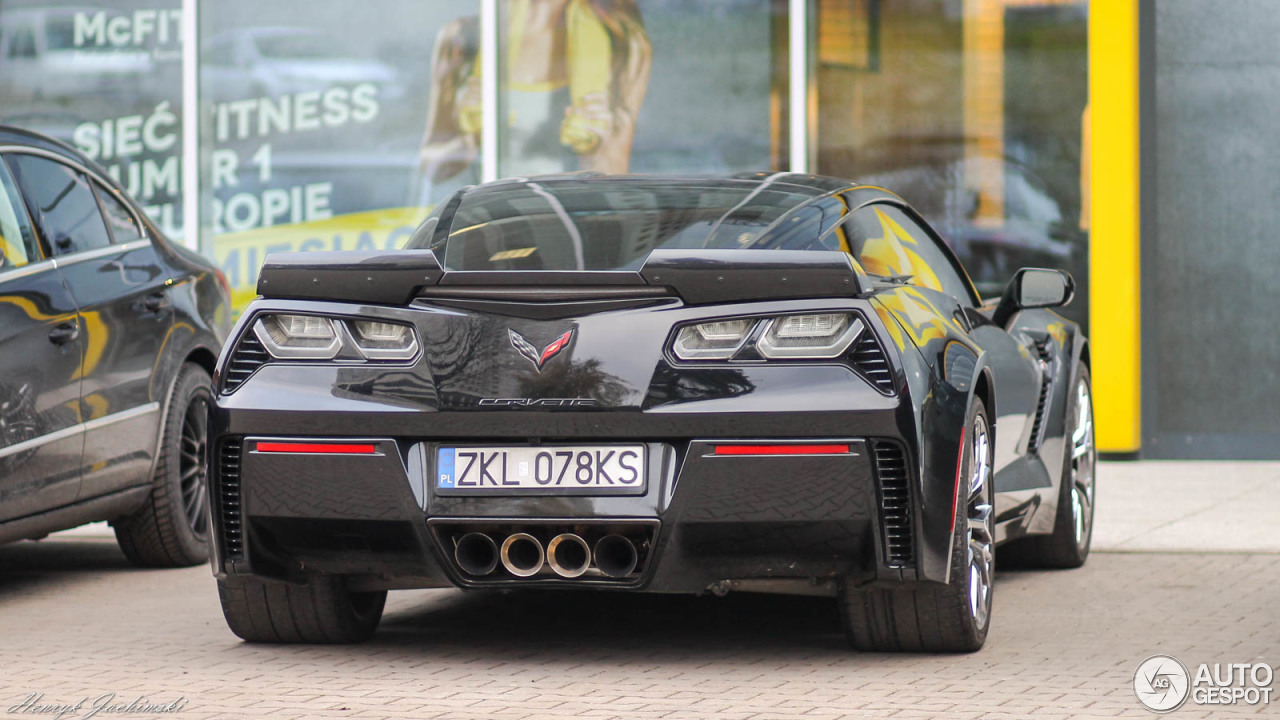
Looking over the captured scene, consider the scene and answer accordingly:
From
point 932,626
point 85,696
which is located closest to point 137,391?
point 85,696

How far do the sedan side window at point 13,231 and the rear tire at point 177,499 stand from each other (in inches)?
37.7

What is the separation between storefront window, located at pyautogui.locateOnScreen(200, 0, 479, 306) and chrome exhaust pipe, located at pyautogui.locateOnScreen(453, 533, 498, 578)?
329 inches

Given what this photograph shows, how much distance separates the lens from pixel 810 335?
4.86 meters

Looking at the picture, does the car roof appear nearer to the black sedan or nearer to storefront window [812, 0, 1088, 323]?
the black sedan

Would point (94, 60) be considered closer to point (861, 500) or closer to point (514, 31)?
point (514, 31)

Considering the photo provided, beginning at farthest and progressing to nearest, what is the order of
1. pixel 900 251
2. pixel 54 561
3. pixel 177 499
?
pixel 54 561, pixel 177 499, pixel 900 251

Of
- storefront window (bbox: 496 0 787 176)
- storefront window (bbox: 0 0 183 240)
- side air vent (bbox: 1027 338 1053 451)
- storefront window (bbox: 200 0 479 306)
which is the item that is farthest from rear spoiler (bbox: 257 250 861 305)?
storefront window (bbox: 0 0 183 240)

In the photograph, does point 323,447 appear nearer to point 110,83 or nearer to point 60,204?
point 60,204

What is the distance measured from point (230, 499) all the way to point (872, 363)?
172cm

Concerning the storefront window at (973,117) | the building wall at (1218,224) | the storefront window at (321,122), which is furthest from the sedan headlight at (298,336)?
the building wall at (1218,224)

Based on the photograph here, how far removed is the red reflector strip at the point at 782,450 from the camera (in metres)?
4.77

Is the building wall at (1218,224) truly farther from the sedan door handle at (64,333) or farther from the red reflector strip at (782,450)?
the red reflector strip at (782,450)

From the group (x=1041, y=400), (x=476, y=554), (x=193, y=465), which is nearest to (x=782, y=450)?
(x=476, y=554)

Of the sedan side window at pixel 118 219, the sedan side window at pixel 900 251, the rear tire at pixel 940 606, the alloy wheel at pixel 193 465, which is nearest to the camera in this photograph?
the rear tire at pixel 940 606
